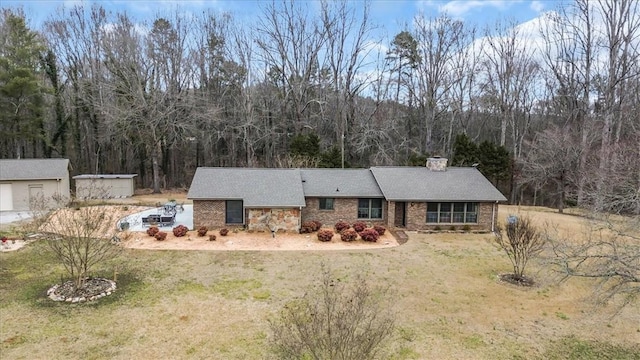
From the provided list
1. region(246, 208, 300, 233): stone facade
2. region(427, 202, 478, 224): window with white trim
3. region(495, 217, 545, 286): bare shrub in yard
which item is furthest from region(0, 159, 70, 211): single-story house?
region(495, 217, 545, 286): bare shrub in yard

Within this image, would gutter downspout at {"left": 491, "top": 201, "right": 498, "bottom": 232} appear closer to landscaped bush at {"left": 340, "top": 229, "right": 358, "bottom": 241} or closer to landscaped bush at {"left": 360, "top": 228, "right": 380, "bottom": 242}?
landscaped bush at {"left": 360, "top": 228, "right": 380, "bottom": 242}

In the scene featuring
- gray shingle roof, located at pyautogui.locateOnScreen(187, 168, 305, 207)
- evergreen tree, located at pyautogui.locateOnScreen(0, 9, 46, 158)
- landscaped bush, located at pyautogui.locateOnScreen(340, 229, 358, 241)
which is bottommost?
landscaped bush, located at pyautogui.locateOnScreen(340, 229, 358, 241)

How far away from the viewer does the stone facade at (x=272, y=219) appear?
1986cm

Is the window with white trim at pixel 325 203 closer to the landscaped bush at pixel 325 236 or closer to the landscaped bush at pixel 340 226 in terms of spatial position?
the landscaped bush at pixel 340 226

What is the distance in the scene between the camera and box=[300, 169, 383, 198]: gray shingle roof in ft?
70.0

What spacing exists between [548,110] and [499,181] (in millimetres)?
12362

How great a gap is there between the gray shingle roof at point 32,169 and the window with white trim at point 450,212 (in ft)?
76.6

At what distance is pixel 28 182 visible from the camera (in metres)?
24.0

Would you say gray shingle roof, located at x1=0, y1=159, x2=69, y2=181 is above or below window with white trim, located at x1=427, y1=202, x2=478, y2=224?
above

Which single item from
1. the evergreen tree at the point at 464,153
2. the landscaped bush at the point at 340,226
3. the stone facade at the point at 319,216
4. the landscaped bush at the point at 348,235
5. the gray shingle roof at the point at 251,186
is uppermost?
the evergreen tree at the point at 464,153

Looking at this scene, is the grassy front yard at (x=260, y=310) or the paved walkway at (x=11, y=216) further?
the paved walkway at (x=11, y=216)

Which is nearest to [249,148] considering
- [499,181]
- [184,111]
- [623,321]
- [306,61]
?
[184,111]

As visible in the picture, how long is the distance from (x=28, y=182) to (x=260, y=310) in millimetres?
21117

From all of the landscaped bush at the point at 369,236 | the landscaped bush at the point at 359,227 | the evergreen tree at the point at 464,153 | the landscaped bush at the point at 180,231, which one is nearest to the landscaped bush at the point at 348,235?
the landscaped bush at the point at 369,236
